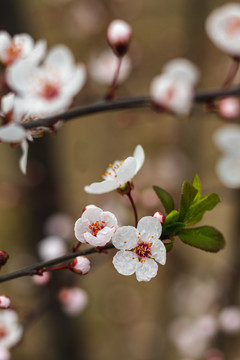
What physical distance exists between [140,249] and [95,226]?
7 cm

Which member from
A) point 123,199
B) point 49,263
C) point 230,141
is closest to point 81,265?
point 49,263

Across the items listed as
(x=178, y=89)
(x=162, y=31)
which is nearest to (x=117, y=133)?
(x=162, y=31)

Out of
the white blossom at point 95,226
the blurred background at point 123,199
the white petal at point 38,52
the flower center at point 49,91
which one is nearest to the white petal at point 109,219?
the white blossom at point 95,226

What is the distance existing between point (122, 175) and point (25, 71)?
412mm

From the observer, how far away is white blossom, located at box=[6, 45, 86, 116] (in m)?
0.85

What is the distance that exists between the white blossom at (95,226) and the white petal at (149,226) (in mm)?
36

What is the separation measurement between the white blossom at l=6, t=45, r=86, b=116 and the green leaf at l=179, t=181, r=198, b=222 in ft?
1.29

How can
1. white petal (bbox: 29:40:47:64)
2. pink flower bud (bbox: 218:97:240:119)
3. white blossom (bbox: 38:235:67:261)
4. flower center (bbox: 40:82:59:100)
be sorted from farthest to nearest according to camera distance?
1. white blossom (bbox: 38:235:67:261)
2. pink flower bud (bbox: 218:97:240:119)
3. flower center (bbox: 40:82:59:100)
4. white petal (bbox: 29:40:47:64)

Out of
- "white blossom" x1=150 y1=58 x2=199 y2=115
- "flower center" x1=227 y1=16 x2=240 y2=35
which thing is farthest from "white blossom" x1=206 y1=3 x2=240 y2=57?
"white blossom" x1=150 y1=58 x2=199 y2=115

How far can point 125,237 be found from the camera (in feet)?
1.70

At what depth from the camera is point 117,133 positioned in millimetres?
2914

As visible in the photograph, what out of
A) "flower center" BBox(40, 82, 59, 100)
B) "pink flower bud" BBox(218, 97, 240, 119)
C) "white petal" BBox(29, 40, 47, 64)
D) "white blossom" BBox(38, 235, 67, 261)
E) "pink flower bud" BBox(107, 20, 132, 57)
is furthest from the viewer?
"white blossom" BBox(38, 235, 67, 261)

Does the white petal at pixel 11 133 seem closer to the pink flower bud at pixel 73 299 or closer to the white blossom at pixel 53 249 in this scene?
the pink flower bud at pixel 73 299

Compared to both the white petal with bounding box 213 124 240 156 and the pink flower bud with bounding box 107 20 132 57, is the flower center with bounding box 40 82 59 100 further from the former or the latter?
the white petal with bounding box 213 124 240 156
